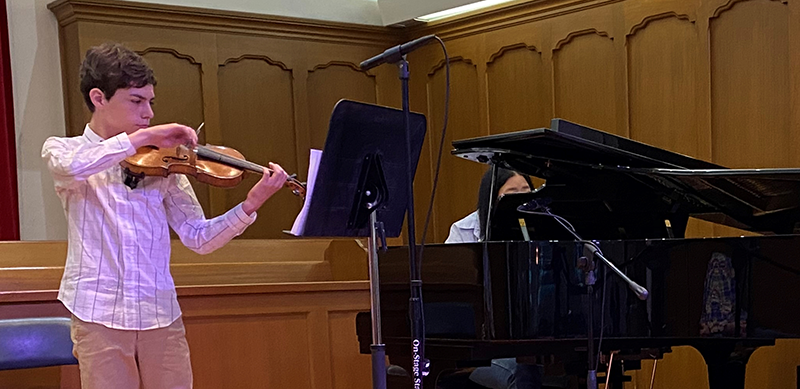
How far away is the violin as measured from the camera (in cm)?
257

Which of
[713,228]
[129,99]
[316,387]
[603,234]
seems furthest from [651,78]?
[129,99]

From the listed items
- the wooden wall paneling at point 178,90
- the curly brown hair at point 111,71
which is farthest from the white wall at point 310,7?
the curly brown hair at point 111,71

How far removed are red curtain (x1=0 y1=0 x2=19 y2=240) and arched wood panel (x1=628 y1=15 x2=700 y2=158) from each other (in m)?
3.48

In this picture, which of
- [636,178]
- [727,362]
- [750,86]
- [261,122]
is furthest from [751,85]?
[261,122]

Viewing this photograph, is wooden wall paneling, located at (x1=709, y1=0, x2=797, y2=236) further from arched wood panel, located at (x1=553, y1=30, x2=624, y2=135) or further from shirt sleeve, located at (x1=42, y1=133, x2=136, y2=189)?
shirt sleeve, located at (x1=42, y1=133, x2=136, y2=189)

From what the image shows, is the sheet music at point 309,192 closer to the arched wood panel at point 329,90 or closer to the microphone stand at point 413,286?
the microphone stand at point 413,286

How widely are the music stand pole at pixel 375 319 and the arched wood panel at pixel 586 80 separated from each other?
3.52m

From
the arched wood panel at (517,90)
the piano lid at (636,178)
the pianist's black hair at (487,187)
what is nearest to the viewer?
the piano lid at (636,178)

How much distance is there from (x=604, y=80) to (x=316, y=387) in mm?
2619

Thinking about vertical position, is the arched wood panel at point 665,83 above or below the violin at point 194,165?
above

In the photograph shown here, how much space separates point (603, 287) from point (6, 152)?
3594mm

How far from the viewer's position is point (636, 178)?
3385 millimetres

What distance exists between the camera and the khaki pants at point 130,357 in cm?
239

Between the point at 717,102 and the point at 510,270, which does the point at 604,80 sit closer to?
the point at 717,102
